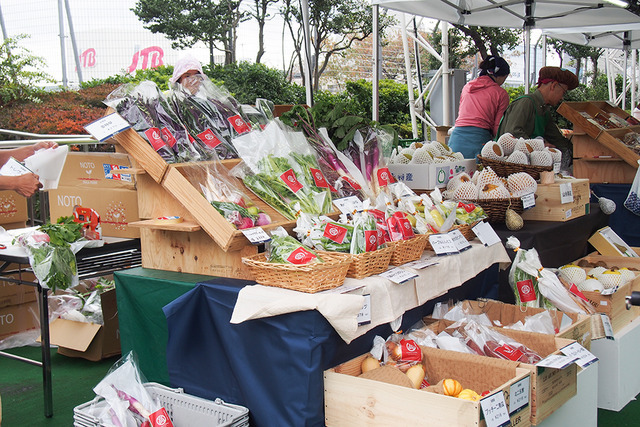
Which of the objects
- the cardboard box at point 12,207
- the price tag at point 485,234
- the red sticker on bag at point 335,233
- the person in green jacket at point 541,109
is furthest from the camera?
the person in green jacket at point 541,109

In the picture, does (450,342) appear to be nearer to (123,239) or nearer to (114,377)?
(114,377)

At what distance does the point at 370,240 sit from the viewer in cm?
238

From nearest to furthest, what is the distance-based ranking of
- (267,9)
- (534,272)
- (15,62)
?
(534,272) → (15,62) → (267,9)

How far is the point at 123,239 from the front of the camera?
10.2 ft

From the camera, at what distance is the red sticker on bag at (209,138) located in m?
2.78

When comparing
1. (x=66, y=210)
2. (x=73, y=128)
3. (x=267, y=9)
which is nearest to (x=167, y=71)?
(x=73, y=128)

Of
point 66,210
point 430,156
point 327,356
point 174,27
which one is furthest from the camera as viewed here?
point 174,27

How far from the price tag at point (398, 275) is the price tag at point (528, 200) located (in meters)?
1.42

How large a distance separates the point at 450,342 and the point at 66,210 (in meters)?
2.15

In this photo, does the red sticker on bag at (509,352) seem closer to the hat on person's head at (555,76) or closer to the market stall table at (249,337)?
the market stall table at (249,337)

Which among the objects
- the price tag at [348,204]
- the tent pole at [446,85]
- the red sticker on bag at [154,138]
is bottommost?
the price tag at [348,204]

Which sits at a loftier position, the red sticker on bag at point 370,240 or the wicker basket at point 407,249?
the red sticker on bag at point 370,240

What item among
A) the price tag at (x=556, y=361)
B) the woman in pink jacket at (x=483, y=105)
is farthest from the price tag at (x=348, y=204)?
the woman in pink jacket at (x=483, y=105)

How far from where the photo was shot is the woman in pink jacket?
16.0 feet
